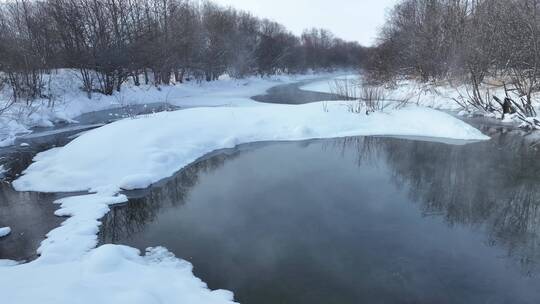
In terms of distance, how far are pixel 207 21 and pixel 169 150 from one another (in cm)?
3618

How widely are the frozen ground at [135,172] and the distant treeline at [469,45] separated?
5.41 metres

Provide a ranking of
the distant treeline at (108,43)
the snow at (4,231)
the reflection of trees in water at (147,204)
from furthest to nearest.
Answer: the distant treeline at (108,43)
the reflection of trees in water at (147,204)
the snow at (4,231)

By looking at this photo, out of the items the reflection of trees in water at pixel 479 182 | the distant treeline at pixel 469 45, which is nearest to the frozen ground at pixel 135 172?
the reflection of trees in water at pixel 479 182

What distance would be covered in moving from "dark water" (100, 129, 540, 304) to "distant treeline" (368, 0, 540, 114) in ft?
25.2

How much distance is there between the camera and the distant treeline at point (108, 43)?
65.0ft

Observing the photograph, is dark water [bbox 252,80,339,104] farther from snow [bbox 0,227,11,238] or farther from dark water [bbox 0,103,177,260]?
snow [bbox 0,227,11,238]

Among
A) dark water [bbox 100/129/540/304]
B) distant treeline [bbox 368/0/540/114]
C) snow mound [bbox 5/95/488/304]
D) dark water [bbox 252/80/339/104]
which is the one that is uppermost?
distant treeline [bbox 368/0/540/114]

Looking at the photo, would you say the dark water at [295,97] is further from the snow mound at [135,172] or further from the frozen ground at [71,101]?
the snow mound at [135,172]

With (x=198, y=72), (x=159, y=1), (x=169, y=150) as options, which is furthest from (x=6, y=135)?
(x=198, y=72)

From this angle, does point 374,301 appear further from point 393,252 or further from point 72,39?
point 72,39

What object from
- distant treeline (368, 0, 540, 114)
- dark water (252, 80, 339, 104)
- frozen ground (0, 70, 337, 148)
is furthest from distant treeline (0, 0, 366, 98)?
distant treeline (368, 0, 540, 114)

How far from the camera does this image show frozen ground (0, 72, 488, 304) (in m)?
4.08

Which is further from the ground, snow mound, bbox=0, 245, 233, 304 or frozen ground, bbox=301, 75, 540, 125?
frozen ground, bbox=301, 75, 540, 125

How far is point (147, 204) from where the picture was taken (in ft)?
24.2
